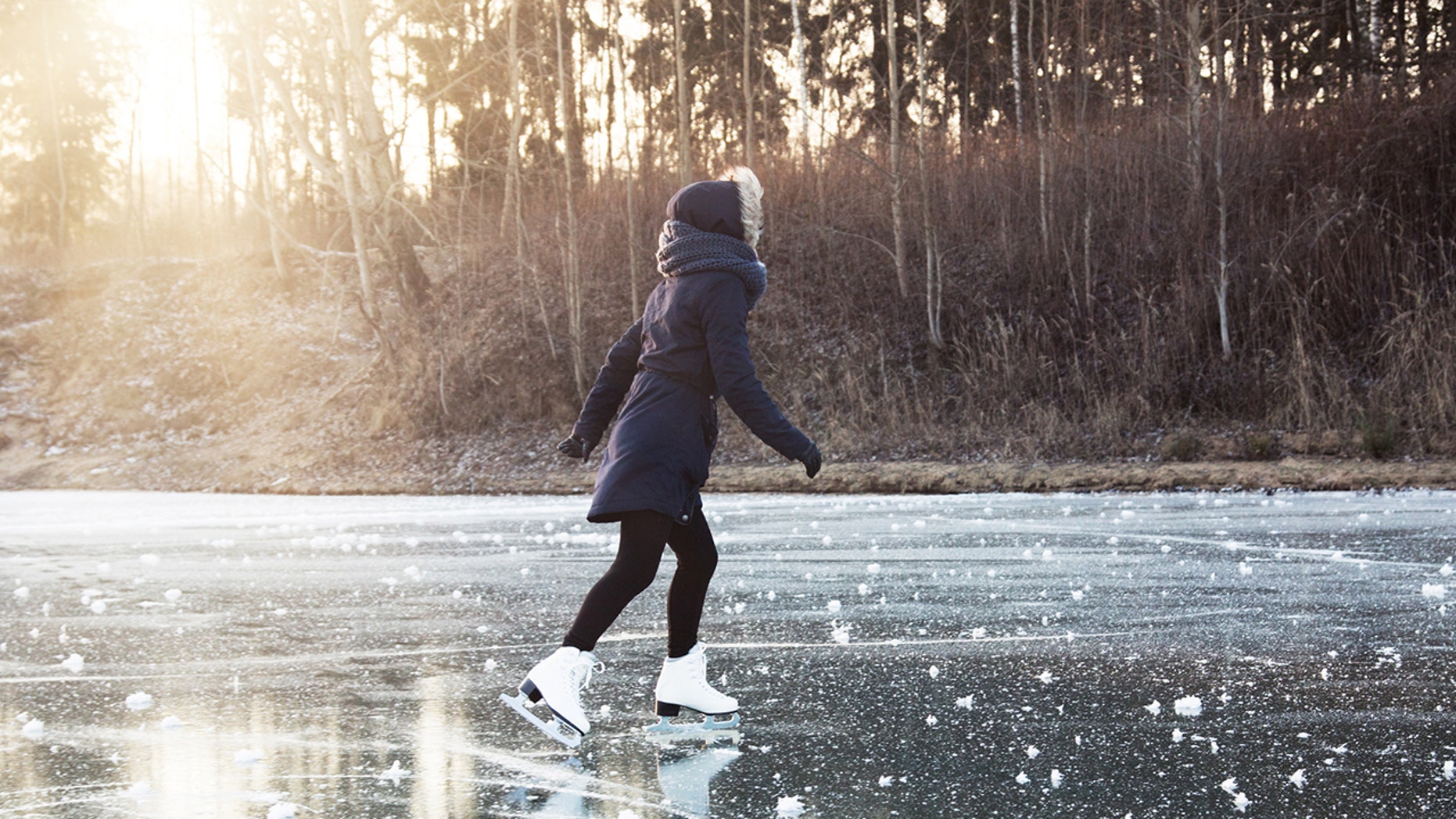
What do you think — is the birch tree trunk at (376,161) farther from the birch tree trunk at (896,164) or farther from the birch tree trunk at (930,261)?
the birch tree trunk at (930,261)

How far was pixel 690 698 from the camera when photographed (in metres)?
4.40

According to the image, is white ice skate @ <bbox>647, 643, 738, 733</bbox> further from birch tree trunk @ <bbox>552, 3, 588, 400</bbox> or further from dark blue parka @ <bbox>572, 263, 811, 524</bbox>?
birch tree trunk @ <bbox>552, 3, 588, 400</bbox>

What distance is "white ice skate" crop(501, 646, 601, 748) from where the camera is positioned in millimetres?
4082

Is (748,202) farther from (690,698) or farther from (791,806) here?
(791,806)

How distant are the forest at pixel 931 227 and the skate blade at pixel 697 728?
12401 mm

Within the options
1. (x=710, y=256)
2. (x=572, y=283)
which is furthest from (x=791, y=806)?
(x=572, y=283)

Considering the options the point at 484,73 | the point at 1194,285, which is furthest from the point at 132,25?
the point at 1194,285

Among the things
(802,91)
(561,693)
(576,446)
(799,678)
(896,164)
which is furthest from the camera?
(802,91)

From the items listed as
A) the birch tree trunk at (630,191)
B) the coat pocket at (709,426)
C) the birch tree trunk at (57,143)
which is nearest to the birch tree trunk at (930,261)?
the birch tree trunk at (630,191)

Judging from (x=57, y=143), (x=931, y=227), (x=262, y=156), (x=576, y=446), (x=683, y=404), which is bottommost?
(x=576, y=446)

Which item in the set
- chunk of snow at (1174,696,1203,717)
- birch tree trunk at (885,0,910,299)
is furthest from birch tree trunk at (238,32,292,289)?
chunk of snow at (1174,696,1203,717)

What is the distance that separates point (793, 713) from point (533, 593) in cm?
349

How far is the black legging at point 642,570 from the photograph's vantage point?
4.24 m

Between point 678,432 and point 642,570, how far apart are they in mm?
516
